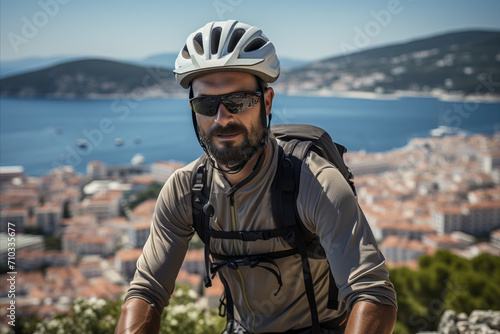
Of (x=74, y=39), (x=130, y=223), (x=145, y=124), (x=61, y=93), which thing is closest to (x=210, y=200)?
(x=130, y=223)

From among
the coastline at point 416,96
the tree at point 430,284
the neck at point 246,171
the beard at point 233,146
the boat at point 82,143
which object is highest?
the beard at point 233,146

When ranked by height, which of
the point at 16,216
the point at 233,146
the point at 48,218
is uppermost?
the point at 233,146

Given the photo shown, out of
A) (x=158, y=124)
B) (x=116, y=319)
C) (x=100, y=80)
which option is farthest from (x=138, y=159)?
(x=116, y=319)

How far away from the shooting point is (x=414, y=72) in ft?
159

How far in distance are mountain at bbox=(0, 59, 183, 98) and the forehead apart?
94.9 feet

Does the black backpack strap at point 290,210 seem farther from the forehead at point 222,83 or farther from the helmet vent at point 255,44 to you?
the helmet vent at point 255,44

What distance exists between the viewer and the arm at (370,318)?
3.83ft

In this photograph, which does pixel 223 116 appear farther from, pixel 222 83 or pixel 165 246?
pixel 165 246

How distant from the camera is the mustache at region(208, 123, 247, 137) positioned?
1412 mm

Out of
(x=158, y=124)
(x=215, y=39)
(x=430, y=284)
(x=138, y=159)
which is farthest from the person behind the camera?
(x=158, y=124)

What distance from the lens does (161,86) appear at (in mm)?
33031

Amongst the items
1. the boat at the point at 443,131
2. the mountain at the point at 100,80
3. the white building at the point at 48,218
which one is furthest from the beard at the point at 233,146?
the boat at the point at 443,131

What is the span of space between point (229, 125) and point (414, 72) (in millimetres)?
51113

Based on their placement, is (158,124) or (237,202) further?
(158,124)
